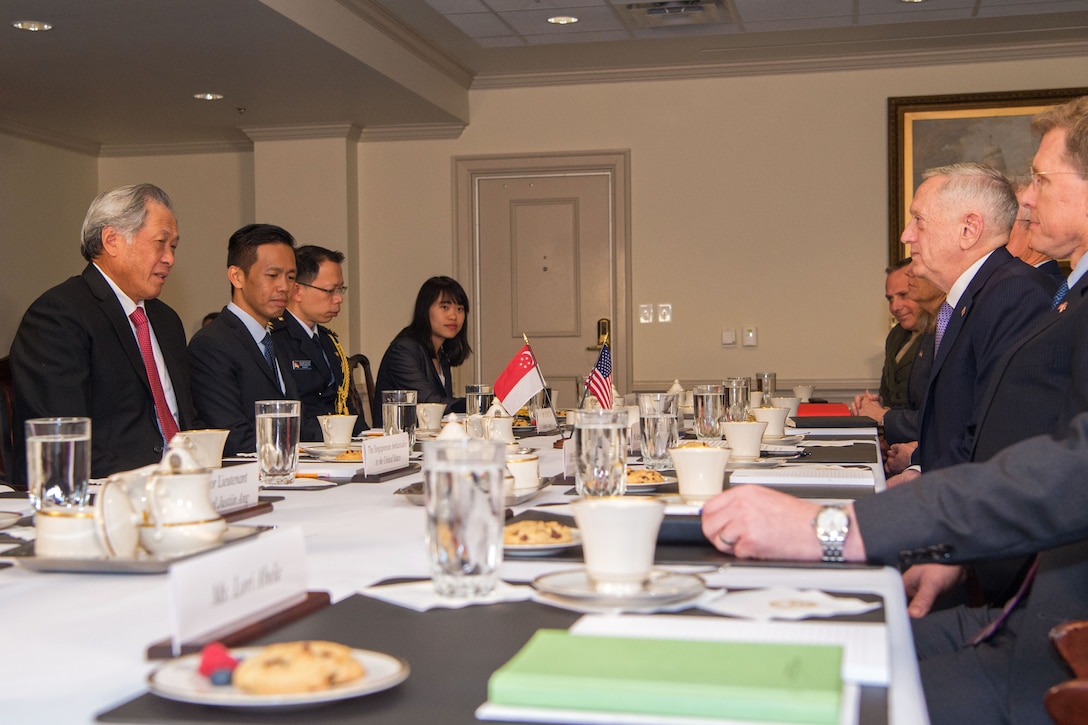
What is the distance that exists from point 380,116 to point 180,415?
4510mm

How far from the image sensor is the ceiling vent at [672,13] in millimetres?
6109

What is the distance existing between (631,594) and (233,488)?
0.94 metres

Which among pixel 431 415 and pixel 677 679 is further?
pixel 431 415

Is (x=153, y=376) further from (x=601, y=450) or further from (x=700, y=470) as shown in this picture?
(x=700, y=470)

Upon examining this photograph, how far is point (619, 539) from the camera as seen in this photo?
1.12 metres

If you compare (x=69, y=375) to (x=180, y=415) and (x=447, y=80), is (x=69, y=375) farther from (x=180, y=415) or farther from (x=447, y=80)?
(x=447, y=80)

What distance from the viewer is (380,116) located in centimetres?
766

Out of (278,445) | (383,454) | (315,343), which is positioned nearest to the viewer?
(278,445)

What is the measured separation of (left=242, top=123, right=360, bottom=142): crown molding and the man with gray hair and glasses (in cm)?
438

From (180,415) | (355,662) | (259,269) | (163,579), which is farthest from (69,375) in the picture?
(355,662)

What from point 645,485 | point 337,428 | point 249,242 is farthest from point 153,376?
point 645,485

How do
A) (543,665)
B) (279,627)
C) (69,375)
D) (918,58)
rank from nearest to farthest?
(543,665)
(279,627)
(69,375)
(918,58)

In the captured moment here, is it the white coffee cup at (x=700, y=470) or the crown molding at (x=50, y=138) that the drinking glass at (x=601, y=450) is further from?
the crown molding at (x=50, y=138)

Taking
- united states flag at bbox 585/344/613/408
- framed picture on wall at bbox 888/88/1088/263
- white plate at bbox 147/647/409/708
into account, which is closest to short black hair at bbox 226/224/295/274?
united states flag at bbox 585/344/613/408
